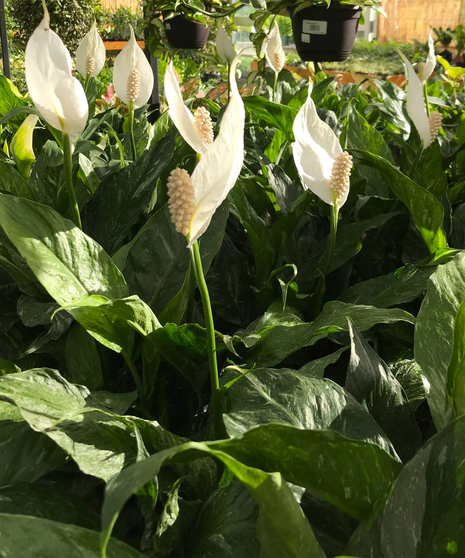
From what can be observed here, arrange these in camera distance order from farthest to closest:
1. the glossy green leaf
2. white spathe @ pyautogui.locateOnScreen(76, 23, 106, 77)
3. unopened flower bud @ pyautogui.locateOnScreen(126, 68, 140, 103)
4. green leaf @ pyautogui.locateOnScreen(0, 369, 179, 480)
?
1. white spathe @ pyautogui.locateOnScreen(76, 23, 106, 77)
2. unopened flower bud @ pyautogui.locateOnScreen(126, 68, 140, 103)
3. green leaf @ pyautogui.locateOnScreen(0, 369, 179, 480)
4. the glossy green leaf

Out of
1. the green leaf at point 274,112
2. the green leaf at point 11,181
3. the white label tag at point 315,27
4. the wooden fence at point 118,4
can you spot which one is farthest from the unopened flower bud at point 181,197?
the wooden fence at point 118,4

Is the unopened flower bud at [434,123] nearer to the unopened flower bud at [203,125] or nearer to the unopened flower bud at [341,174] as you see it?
the unopened flower bud at [341,174]

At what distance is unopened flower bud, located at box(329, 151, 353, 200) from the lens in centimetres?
47

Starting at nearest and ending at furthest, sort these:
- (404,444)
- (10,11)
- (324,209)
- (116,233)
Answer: (404,444), (116,233), (324,209), (10,11)

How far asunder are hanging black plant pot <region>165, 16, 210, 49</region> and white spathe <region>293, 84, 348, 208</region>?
3.89 ft

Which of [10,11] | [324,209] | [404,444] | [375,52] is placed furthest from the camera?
[375,52]

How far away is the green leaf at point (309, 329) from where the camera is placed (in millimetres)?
445

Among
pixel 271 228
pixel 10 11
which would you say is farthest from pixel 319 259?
pixel 10 11

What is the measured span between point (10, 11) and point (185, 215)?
4.24 meters

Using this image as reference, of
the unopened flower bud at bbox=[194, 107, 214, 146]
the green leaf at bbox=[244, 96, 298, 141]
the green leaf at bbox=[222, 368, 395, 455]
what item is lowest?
the green leaf at bbox=[222, 368, 395, 455]

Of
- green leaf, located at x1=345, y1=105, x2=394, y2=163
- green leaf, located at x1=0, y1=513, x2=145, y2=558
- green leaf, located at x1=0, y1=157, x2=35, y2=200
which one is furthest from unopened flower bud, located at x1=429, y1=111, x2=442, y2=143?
green leaf, located at x1=0, y1=513, x2=145, y2=558

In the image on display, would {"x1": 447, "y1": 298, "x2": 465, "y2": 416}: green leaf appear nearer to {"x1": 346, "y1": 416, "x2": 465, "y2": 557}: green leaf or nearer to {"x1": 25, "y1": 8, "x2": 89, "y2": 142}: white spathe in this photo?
{"x1": 346, "y1": 416, "x2": 465, "y2": 557}: green leaf

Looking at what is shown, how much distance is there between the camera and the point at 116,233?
61 centimetres

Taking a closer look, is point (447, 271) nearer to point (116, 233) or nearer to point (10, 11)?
point (116, 233)
